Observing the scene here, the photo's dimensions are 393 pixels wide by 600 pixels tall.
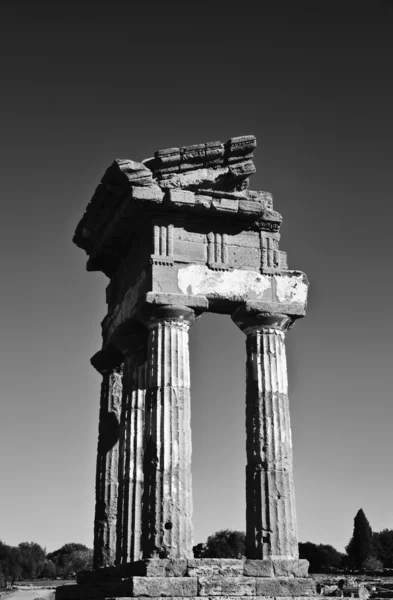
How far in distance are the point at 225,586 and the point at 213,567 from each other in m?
0.45

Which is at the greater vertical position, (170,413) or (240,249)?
(240,249)

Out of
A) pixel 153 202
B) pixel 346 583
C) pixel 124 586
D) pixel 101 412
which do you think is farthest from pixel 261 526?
A: pixel 346 583

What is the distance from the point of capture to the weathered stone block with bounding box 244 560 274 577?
18.1 meters

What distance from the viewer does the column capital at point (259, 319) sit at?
2062 cm

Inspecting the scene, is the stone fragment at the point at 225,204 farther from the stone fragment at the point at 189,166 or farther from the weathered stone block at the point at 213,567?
the weathered stone block at the point at 213,567

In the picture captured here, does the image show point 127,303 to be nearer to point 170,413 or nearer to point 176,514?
point 170,413

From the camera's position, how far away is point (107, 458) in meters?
22.9

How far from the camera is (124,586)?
1703 cm

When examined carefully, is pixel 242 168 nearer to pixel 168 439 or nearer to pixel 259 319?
pixel 259 319

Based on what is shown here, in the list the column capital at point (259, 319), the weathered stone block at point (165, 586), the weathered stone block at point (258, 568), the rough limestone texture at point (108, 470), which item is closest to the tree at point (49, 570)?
the rough limestone texture at point (108, 470)

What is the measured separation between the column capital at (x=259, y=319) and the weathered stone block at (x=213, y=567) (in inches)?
225

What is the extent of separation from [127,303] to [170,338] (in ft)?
7.30

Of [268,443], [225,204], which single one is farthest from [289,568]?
[225,204]

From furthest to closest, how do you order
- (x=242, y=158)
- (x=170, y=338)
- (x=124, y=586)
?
(x=242, y=158)
(x=170, y=338)
(x=124, y=586)
